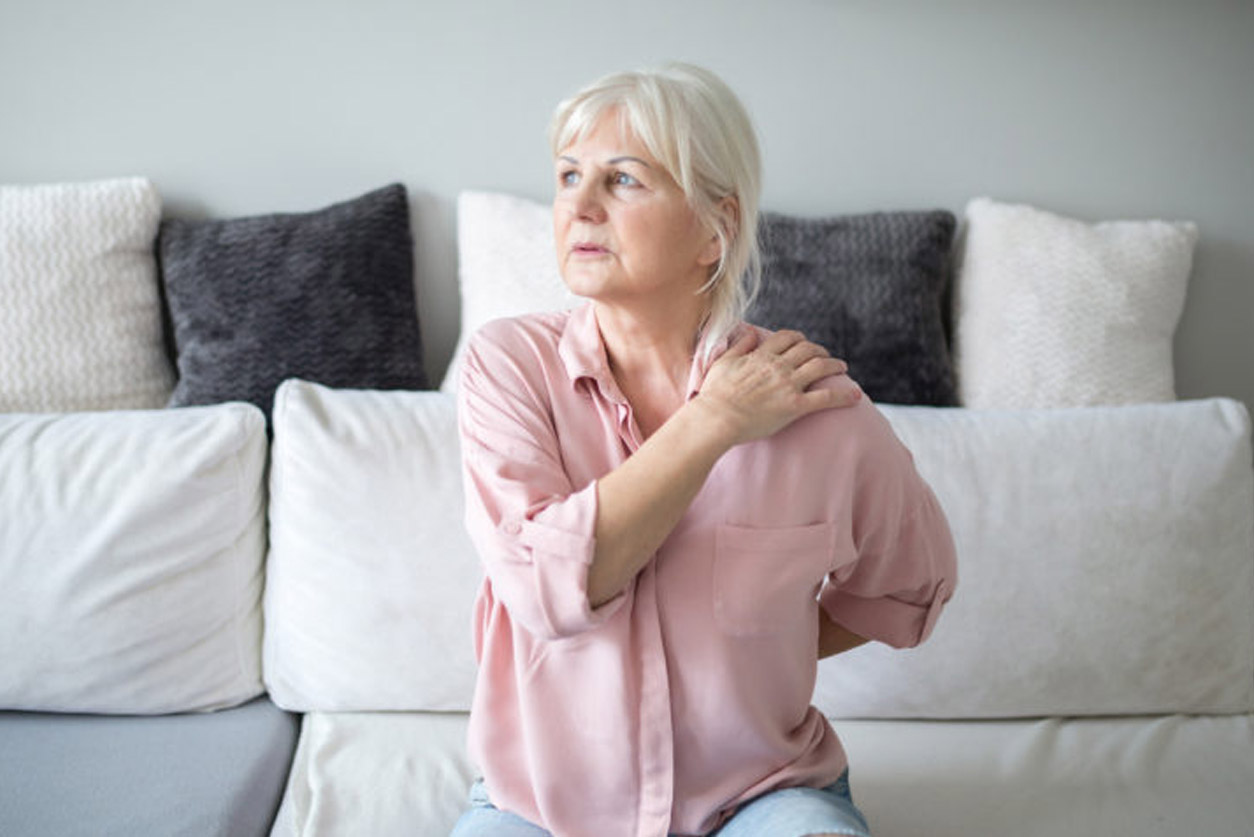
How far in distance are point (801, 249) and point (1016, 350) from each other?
40cm

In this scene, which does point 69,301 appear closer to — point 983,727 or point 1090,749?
point 983,727

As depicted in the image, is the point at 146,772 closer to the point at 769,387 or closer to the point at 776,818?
the point at 776,818

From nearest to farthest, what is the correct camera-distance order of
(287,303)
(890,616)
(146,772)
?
1. (890,616)
2. (146,772)
3. (287,303)

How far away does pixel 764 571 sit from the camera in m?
1.16

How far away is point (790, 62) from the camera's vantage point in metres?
1.99

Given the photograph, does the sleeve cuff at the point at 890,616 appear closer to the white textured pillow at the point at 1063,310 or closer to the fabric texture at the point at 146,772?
the white textured pillow at the point at 1063,310

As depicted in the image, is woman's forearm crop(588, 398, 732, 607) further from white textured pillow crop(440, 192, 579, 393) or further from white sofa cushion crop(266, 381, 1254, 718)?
white textured pillow crop(440, 192, 579, 393)

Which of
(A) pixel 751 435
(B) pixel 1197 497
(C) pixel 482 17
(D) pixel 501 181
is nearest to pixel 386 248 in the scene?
(D) pixel 501 181

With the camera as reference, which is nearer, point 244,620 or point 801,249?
point 244,620

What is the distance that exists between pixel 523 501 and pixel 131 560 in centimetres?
80

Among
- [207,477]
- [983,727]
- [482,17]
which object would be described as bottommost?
[983,727]

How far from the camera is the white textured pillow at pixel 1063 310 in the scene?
1886mm

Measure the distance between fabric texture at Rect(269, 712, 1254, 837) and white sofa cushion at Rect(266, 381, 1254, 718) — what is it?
35 mm

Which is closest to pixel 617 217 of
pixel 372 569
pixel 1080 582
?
pixel 372 569
